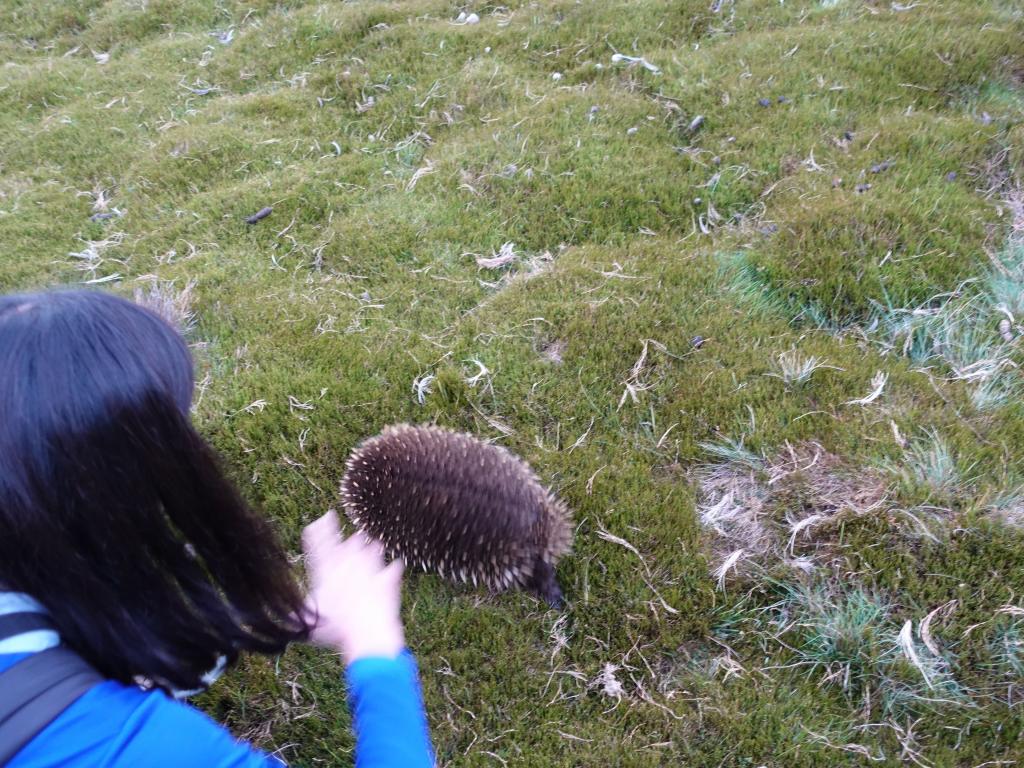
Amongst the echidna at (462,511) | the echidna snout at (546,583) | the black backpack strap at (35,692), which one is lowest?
the echidna snout at (546,583)

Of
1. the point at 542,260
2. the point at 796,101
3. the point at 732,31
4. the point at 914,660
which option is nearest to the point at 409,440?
the point at 542,260

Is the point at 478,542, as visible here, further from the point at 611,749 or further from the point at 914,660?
the point at 914,660

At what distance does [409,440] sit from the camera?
2697 mm

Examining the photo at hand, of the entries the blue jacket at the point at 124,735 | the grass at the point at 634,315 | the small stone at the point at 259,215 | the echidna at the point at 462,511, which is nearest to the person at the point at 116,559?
the blue jacket at the point at 124,735

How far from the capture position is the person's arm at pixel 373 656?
147cm

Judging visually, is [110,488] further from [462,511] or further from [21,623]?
[462,511]

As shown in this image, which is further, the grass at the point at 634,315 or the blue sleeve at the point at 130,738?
the grass at the point at 634,315

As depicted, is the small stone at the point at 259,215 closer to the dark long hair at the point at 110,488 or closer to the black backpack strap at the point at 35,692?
the dark long hair at the point at 110,488

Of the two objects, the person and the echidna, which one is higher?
the person

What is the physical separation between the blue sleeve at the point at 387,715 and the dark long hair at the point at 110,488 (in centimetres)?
33

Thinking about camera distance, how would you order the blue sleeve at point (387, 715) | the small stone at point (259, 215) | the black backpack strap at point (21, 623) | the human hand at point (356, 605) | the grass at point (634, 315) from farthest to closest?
the small stone at point (259, 215)
the grass at point (634, 315)
the human hand at point (356, 605)
the blue sleeve at point (387, 715)
the black backpack strap at point (21, 623)

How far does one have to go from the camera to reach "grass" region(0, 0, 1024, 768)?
2293 mm

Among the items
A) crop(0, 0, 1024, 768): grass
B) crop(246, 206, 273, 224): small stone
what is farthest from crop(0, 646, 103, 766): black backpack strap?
crop(246, 206, 273, 224): small stone

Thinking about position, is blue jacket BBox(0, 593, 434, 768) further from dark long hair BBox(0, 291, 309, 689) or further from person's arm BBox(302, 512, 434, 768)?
person's arm BBox(302, 512, 434, 768)
